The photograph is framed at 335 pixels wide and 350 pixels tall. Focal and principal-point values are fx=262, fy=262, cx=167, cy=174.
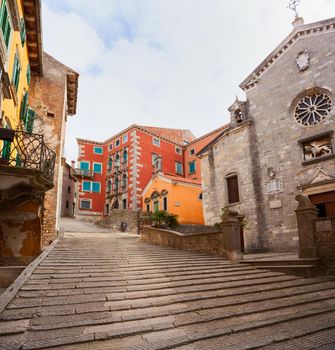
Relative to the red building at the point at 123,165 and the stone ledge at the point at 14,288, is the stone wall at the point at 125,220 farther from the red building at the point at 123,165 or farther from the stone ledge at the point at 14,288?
→ the stone ledge at the point at 14,288

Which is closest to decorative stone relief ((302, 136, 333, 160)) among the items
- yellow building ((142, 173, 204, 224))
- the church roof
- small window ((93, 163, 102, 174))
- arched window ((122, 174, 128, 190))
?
the church roof

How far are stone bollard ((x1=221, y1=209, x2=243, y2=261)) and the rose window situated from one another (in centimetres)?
802

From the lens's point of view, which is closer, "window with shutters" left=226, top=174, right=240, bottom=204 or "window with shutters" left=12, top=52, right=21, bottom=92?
"window with shutters" left=12, top=52, right=21, bottom=92

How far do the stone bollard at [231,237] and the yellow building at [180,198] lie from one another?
41.7ft

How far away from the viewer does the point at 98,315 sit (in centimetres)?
443

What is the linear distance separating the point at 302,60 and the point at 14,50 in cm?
1448

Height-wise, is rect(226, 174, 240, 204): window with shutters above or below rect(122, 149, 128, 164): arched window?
below

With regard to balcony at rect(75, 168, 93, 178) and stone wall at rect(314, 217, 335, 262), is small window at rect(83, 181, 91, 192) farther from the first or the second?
stone wall at rect(314, 217, 335, 262)

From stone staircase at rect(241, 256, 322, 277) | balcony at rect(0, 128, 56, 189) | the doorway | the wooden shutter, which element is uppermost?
the wooden shutter

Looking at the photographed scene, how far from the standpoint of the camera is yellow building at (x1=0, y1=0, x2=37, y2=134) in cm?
780

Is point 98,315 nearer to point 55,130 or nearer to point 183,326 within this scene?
point 183,326

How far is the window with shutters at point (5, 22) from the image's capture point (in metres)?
7.41

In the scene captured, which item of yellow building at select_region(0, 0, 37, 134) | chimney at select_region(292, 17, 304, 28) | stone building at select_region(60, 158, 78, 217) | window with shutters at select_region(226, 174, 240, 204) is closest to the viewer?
yellow building at select_region(0, 0, 37, 134)

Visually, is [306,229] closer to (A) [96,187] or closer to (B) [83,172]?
(A) [96,187]
